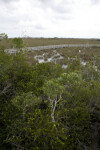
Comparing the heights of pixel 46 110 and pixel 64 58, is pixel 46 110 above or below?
below

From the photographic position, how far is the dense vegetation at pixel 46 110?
7715mm

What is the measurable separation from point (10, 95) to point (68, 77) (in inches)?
293

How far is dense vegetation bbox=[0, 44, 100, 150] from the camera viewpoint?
25.3 feet

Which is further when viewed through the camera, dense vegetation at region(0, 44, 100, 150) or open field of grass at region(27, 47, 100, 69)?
open field of grass at region(27, 47, 100, 69)

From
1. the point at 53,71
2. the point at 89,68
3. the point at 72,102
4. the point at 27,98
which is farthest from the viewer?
the point at 89,68

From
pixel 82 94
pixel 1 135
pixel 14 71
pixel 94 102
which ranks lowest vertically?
pixel 1 135

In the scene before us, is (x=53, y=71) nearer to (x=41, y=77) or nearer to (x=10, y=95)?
(x=41, y=77)

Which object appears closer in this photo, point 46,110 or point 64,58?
point 46,110

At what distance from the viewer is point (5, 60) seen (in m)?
12.1

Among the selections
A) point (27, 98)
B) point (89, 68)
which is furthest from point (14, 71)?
point (89, 68)

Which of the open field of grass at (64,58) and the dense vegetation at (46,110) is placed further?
the open field of grass at (64,58)

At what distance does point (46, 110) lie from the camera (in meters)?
8.52

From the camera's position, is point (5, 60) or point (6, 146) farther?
point (5, 60)

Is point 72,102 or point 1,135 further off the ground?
point 72,102
